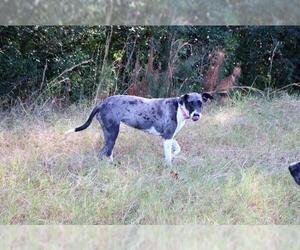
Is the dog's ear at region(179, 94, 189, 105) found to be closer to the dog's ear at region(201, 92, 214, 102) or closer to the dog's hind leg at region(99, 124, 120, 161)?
the dog's ear at region(201, 92, 214, 102)

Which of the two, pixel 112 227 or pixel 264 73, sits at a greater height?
pixel 264 73

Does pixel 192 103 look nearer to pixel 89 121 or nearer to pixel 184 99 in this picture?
pixel 184 99

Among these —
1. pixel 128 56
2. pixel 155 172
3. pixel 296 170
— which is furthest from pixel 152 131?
pixel 296 170

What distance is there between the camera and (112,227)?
95.2 inches

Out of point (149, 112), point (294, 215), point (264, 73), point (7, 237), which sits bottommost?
point (7, 237)

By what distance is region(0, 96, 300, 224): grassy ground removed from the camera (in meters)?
2.46

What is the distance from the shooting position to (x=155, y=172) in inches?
104

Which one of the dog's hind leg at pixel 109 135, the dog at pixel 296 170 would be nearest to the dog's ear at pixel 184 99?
the dog's hind leg at pixel 109 135

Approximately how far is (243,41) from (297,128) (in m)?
0.52

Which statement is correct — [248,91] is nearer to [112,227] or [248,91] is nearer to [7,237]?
[112,227]

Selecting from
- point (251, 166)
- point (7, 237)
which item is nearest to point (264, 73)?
point (251, 166)

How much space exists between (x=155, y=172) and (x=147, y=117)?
23cm

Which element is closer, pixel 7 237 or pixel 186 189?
pixel 7 237

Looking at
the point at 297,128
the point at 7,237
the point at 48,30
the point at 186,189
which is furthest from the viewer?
the point at 48,30
